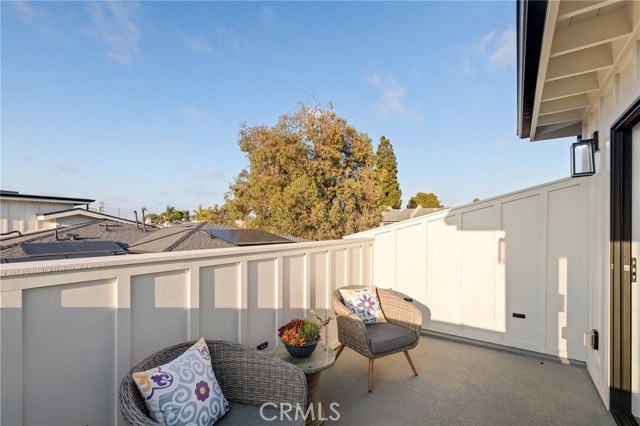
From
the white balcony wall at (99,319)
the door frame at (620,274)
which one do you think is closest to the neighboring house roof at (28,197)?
the white balcony wall at (99,319)

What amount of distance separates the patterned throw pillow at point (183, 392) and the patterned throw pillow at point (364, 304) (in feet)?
5.97

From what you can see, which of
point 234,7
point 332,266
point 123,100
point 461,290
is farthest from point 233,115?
point 461,290

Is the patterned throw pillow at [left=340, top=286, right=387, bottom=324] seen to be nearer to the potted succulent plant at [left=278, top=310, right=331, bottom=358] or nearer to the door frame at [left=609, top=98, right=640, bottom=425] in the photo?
the potted succulent plant at [left=278, top=310, right=331, bottom=358]

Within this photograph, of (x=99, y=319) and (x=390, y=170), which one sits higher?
(x=390, y=170)

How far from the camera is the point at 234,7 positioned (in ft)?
17.2

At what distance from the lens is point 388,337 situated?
276cm

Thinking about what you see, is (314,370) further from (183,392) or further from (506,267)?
(506,267)

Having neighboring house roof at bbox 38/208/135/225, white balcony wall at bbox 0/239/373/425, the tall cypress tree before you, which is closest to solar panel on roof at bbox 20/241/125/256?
white balcony wall at bbox 0/239/373/425

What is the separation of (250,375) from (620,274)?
2.78 metres

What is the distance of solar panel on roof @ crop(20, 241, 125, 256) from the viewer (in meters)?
2.45

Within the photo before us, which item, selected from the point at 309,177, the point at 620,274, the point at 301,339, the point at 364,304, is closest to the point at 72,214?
the point at 309,177

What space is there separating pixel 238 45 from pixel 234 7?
1.05 m

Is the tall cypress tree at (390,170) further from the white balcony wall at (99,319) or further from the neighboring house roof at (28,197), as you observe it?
the white balcony wall at (99,319)

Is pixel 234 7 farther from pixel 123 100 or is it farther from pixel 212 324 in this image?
pixel 212 324
